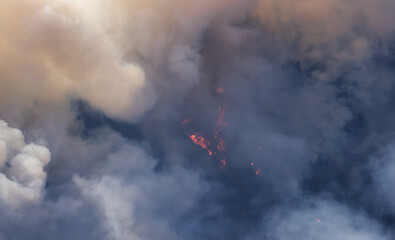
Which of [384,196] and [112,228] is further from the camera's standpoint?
[384,196]

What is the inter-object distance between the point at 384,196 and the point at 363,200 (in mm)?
2005

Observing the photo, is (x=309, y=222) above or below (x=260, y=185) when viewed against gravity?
below

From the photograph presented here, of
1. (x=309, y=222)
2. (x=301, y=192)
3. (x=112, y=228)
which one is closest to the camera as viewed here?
(x=112, y=228)

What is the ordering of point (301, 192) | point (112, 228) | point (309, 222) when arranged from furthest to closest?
1. point (301, 192)
2. point (309, 222)
3. point (112, 228)

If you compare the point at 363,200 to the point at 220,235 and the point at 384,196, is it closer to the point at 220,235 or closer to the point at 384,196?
the point at 384,196

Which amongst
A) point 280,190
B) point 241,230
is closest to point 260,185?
point 280,190

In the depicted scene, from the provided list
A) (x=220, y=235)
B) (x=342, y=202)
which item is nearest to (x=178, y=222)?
(x=220, y=235)

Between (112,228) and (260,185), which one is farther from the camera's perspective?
(260,185)

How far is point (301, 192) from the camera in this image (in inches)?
1662

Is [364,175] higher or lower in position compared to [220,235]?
higher

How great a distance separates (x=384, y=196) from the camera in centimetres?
3847

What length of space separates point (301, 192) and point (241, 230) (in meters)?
7.27

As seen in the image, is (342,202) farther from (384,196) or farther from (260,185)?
(260,185)

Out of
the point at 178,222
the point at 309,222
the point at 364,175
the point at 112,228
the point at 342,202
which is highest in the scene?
the point at 364,175
